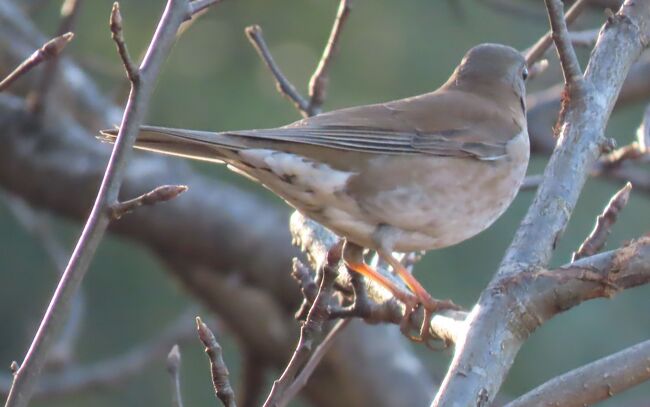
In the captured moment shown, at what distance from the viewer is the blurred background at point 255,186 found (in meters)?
8.87

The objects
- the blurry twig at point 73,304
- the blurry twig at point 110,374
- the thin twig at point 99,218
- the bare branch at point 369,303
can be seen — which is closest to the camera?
the thin twig at point 99,218

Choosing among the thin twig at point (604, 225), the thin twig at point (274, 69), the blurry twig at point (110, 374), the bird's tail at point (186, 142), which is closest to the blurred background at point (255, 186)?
the blurry twig at point (110, 374)

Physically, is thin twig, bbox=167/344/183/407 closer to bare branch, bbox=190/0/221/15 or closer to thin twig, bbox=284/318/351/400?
thin twig, bbox=284/318/351/400

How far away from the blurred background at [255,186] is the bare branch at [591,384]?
6454mm

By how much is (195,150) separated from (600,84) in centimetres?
100

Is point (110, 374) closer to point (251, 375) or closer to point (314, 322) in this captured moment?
point (251, 375)

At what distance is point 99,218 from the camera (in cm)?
185

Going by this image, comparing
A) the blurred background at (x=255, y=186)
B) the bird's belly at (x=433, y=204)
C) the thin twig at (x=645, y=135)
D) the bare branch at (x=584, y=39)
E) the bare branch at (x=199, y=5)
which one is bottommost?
the blurred background at (x=255, y=186)

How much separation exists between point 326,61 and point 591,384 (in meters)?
1.36

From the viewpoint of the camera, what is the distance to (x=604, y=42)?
9.57 ft

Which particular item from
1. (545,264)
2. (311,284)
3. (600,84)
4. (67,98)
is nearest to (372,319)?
(311,284)

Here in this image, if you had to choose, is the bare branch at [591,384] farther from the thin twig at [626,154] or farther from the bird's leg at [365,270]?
the thin twig at [626,154]

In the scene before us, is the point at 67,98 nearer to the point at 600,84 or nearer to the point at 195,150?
the point at 195,150

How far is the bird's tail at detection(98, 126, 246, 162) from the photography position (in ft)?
8.51
